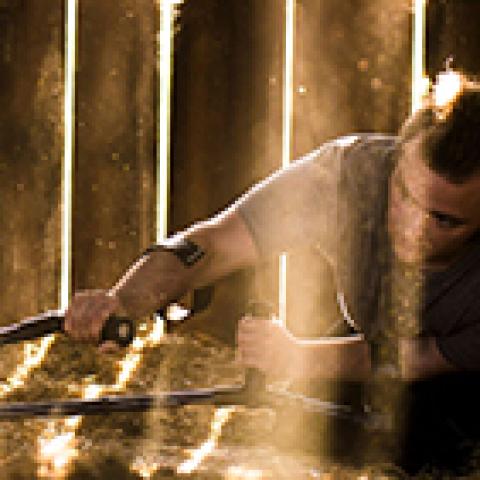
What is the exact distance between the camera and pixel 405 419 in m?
2.21

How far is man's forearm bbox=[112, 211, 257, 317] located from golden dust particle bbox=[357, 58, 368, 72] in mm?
1039

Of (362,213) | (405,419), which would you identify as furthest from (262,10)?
(405,419)

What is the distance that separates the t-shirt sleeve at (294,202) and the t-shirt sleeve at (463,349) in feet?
1.21

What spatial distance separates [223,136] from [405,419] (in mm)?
1219

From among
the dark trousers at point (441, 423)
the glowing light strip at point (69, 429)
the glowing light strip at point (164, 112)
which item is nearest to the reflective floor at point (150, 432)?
the glowing light strip at point (69, 429)

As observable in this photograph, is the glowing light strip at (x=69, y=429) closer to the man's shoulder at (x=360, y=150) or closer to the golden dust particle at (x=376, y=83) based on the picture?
the man's shoulder at (x=360, y=150)

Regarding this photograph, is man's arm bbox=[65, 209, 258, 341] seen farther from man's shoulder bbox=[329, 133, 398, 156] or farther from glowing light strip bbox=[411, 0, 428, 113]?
glowing light strip bbox=[411, 0, 428, 113]

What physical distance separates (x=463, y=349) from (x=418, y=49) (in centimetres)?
125

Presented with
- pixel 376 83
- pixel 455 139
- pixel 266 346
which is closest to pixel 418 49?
pixel 376 83

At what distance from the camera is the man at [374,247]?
6.28 ft

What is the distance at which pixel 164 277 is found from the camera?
1.94 m

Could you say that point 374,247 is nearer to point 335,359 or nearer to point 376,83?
point 335,359

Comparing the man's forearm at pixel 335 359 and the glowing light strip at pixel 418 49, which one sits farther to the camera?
the glowing light strip at pixel 418 49

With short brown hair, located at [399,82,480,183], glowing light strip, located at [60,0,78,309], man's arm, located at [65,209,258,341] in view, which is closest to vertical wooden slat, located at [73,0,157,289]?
glowing light strip, located at [60,0,78,309]
